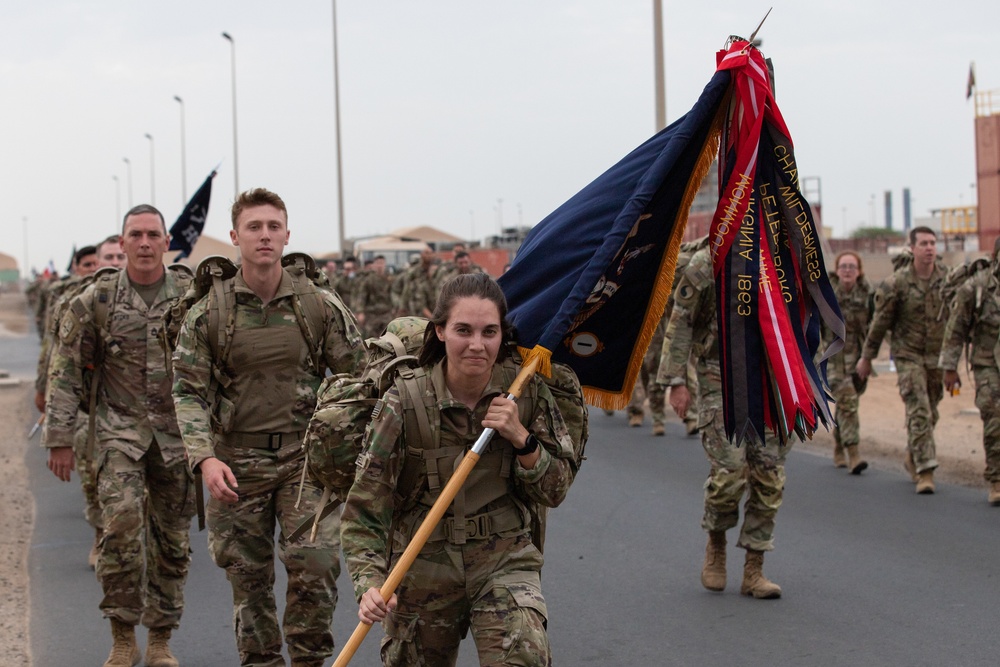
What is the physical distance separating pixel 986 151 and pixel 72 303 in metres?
37.4

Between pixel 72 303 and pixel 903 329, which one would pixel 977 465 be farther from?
pixel 72 303

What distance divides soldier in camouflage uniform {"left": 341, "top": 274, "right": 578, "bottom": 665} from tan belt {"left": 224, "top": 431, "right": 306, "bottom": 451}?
1.55 meters

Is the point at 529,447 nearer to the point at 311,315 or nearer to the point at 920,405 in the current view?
the point at 311,315

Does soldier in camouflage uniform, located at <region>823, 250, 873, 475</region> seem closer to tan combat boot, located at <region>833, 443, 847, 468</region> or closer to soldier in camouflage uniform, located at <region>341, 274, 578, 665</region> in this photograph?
tan combat boot, located at <region>833, 443, 847, 468</region>

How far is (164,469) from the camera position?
Result: 6.71 metres

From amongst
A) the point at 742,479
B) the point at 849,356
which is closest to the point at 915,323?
the point at 849,356

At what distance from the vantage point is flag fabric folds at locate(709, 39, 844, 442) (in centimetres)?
522

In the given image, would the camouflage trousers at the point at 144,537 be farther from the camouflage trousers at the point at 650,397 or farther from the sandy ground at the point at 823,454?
the camouflage trousers at the point at 650,397

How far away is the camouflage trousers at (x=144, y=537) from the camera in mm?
6387

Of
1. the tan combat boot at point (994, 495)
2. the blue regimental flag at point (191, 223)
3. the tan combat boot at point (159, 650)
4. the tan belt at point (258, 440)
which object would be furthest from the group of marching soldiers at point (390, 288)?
the tan belt at point (258, 440)

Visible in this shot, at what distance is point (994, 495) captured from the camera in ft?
32.9

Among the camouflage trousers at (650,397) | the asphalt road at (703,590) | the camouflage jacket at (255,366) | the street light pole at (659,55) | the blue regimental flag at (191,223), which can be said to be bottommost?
the asphalt road at (703,590)

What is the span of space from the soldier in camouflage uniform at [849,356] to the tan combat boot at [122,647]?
747 centimetres

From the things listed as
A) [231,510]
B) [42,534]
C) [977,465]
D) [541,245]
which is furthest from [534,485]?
[977,465]
